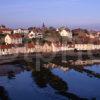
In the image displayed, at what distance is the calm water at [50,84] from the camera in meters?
29.2

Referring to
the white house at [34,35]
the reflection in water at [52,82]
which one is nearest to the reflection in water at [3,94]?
the reflection in water at [52,82]

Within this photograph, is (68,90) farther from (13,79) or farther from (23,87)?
A: (13,79)

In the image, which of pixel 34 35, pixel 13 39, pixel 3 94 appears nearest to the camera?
pixel 3 94

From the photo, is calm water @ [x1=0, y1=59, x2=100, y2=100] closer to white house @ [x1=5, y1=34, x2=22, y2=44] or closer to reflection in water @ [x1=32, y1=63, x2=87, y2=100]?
reflection in water @ [x1=32, y1=63, x2=87, y2=100]

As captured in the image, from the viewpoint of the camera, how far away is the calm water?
2925cm

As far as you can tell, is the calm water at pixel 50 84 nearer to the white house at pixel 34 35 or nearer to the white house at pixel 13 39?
the white house at pixel 13 39

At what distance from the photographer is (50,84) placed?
114 ft

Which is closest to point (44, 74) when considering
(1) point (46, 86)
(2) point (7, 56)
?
(1) point (46, 86)

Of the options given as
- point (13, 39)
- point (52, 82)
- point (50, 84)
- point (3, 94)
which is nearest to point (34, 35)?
point (13, 39)

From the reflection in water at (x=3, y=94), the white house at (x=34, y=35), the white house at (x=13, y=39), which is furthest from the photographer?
the white house at (x=34, y=35)

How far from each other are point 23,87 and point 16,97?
14.2 feet

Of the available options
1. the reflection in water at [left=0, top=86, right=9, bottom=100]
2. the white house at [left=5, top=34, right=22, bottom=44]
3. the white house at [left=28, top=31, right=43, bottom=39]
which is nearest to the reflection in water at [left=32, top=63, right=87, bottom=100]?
the reflection in water at [left=0, top=86, right=9, bottom=100]

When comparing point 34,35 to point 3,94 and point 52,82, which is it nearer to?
point 52,82

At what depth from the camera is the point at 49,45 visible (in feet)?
253
